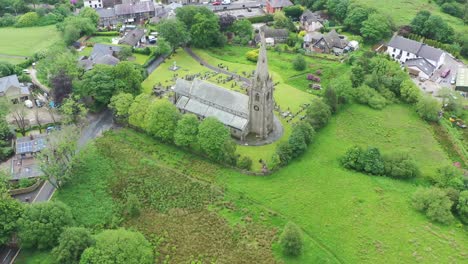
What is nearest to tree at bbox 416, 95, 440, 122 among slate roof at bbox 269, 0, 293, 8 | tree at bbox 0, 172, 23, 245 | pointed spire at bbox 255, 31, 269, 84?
pointed spire at bbox 255, 31, 269, 84

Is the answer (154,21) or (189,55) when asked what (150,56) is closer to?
(189,55)

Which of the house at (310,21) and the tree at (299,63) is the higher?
the house at (310,21)

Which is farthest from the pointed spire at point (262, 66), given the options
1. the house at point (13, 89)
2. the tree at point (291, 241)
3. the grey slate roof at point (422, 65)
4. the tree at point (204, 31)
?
the grey slate roof at point (422, 65)

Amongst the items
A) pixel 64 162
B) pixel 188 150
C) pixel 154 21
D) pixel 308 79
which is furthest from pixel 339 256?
pixel 154 21

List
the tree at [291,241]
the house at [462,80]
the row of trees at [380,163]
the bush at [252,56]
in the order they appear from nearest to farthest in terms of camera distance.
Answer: the tree at [291,241]
the row of trees at [380,163]
the house at [462,80]
the bush at [252,56]

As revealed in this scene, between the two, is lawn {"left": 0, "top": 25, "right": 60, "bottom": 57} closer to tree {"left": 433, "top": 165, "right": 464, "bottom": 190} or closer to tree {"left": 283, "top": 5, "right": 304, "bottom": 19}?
tree {"left": 283, "top": 5, "right": 304, "bottom": 19}

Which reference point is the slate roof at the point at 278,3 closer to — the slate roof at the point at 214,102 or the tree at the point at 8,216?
the slate roof at the point at 214,102

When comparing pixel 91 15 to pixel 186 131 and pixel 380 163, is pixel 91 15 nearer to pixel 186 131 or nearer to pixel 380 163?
pixel 186 131
